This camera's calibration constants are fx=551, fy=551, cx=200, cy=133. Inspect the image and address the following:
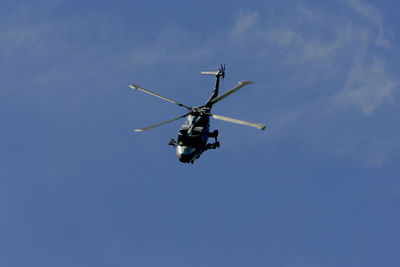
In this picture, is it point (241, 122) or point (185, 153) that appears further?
point (185, 153)

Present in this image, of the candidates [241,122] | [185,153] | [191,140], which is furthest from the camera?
[191,140]

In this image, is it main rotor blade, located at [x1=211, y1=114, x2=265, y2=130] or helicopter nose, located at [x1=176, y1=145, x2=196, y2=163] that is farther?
helicopter nose, located at [x1=176, y1=145, x2=196, y2=163]

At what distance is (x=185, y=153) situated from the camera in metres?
80.2

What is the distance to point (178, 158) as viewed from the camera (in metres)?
80.9

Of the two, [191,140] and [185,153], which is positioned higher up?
[191,140]

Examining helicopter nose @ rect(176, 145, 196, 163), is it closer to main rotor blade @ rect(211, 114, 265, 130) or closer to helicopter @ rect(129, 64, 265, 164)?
helicopter @ rect(129, 64, 265, 164)

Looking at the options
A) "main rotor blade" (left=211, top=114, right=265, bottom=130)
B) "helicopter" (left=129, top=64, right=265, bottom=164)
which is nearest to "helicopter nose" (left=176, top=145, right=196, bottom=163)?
"helicopter" (left=129, top=64, right=265, bottom=164)

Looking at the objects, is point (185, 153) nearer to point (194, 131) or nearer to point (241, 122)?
point (194, 131)

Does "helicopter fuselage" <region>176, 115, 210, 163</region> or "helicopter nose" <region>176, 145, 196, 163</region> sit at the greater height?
"helicopter fuselage" <region>176, 115, 210, 163</region>

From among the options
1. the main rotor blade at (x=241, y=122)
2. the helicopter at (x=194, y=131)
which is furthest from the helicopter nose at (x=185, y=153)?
the main rotor blade at (x=241, y=122)

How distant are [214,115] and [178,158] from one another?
27.0ft

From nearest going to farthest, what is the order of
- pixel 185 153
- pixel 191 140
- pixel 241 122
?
pixel 241 122 < pixel 185 153 < pixel 191 140

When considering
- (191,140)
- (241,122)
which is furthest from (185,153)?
(241,122)

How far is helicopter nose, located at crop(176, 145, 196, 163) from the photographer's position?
80.2 metres
